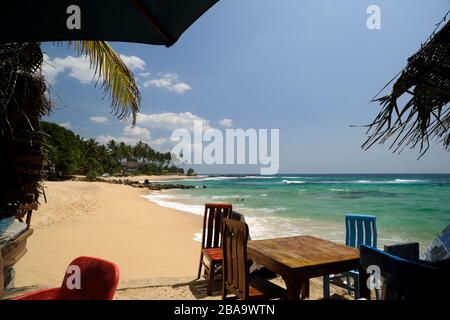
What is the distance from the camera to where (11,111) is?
332 cm

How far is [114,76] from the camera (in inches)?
151

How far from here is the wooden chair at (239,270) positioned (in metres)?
2.47

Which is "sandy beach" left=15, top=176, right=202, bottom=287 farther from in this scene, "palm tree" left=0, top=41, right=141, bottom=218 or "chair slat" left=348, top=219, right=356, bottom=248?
"chair slat" left=348, top=219, right=356, bottom=248

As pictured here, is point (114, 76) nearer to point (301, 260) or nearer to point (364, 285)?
point (301, 260)

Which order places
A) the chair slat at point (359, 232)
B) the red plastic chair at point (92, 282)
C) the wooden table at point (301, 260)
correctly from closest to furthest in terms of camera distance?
the red plastic chair at point (92, 282)
the wooden table at point (301, 260)
the chair slat at point (359, 232)

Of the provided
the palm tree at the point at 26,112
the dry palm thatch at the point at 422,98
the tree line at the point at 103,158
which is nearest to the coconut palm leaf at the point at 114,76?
the palm tree at the point at 26,112

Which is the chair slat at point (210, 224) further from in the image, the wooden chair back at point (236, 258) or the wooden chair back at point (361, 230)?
the wooden chair back at point (361, 230)

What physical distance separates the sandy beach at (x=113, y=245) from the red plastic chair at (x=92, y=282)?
2.35m

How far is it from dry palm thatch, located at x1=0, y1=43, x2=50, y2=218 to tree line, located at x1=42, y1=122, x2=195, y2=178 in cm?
3630

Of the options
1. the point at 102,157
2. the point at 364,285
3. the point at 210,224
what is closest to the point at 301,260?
the point at 364,285

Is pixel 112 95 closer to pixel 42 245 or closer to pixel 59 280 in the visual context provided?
pixel 59 280

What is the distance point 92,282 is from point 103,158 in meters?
69.5

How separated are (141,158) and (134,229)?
80.2 meters

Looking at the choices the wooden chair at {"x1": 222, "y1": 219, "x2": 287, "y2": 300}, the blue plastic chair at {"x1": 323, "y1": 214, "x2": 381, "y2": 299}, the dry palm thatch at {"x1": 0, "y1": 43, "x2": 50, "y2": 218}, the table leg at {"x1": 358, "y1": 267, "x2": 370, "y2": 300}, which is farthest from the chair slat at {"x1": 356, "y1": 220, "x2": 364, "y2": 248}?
the dry palm thatch at {"x1": 0, "y1": 43, "x2": 50, "y2": 218}
